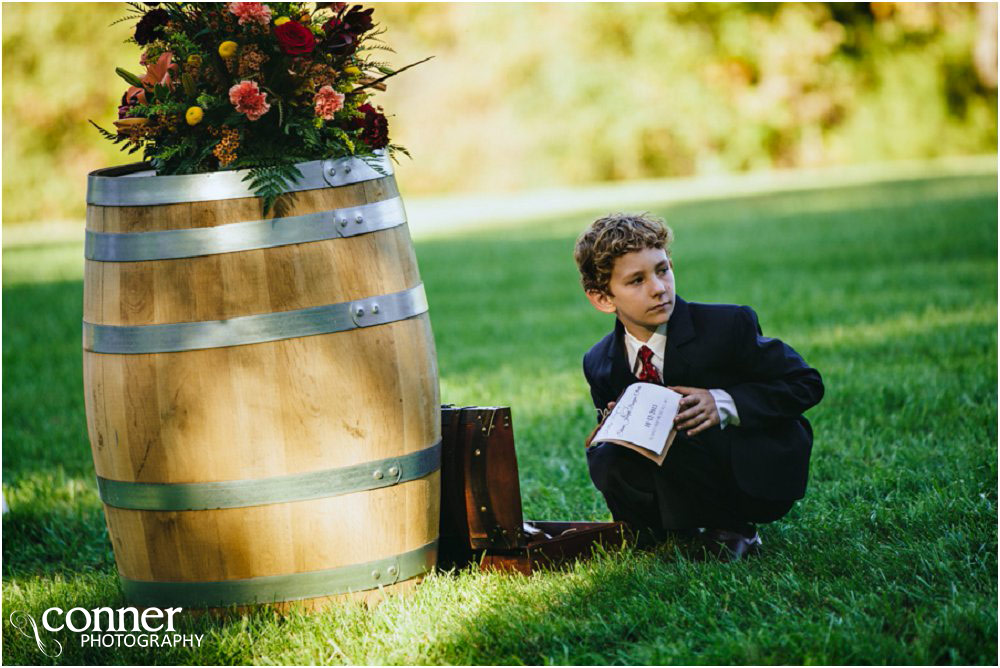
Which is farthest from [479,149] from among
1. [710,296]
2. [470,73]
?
[710,296]

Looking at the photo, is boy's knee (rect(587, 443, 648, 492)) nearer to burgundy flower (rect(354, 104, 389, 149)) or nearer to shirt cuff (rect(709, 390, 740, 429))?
shirt cuff (rect(709, 390, 740, 429))

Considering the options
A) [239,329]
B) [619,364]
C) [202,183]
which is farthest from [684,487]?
[202,183]

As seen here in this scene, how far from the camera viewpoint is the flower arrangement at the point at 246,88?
284 centimetres

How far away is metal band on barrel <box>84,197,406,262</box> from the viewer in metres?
2.84

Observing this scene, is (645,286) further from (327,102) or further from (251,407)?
(251,407)

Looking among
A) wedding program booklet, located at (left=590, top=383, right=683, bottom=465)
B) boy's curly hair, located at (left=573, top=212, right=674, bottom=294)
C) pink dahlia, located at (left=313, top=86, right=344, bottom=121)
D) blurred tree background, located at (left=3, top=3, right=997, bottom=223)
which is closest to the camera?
pink dahlia, located at (left=313, top=86, right=344, bottom=121)

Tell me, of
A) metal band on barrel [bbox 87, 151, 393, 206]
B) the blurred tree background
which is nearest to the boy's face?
metal band on barrel [bbox 87, 151, 393, 206]

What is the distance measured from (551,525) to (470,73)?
88.8 ft

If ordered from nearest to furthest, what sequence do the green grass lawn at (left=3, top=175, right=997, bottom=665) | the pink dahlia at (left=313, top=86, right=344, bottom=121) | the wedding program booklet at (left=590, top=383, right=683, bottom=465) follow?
1. the green grass lawn at (left=3, top=175, right=997, bottom=665)
2. the pink dahlia at (left=313, top=86, right=344, bottom=121)
3. the wedding program booklet at (left=590, top=383, right=683, bottom=465)

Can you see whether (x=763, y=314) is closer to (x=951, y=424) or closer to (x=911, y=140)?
(x=951, y=424)

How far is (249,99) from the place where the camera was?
2809 millimetres

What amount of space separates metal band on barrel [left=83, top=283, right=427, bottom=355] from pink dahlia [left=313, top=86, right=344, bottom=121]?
507 mm

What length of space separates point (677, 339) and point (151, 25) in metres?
1.69

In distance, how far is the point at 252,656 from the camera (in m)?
2.77
